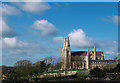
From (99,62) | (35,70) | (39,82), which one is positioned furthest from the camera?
(99,62)

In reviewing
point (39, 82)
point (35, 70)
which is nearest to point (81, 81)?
point (39, 82)

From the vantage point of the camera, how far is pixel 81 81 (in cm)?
4897

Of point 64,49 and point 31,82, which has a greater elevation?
point 64,49

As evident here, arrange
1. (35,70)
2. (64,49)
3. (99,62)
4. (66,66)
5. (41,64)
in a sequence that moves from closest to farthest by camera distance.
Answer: (35,70) < (41,64) < (66,66) < (99,62) < (64,49)

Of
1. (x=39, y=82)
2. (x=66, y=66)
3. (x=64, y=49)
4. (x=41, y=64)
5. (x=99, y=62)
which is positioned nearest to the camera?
(x=39, y=82)

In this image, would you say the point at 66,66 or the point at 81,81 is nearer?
the point at 81,81

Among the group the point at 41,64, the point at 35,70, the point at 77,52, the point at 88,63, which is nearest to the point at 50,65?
the point at 41,64

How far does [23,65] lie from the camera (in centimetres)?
8019

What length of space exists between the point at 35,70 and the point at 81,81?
3299 centimetres

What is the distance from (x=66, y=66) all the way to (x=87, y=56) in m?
24.2

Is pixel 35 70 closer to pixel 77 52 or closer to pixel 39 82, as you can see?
pixel 39 82

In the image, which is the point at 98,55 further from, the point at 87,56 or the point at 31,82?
the point at 31,82

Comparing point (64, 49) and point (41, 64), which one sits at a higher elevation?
point (64, 49)

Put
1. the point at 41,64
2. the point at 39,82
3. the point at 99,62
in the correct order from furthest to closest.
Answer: the point at 99,62 < the point at 41,64 < the point at 39,82
